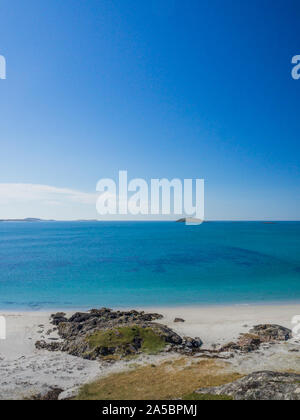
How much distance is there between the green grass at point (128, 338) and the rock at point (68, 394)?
18.8ft

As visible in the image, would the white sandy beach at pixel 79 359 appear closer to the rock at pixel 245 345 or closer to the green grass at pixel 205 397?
the rock at pixel 245 345

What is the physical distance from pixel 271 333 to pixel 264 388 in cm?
1368

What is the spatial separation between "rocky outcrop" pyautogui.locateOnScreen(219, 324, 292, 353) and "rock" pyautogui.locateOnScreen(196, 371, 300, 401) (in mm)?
8277

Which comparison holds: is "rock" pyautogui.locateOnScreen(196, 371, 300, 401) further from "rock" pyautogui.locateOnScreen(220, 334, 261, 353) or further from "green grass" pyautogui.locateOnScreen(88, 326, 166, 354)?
"rock" pyautogui.locateOnScreen(220, 334, 261, 353)

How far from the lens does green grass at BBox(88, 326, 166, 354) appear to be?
1975cm

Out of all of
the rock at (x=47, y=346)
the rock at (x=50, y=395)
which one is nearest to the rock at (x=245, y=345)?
the rock at (x=50, y=395)

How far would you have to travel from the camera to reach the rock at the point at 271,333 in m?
21.6

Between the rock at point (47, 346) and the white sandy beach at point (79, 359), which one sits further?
the rock at point (47, 346)

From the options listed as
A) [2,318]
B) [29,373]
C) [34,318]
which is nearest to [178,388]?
[29,373]

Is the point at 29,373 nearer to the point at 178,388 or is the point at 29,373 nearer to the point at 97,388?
the point at 97,388

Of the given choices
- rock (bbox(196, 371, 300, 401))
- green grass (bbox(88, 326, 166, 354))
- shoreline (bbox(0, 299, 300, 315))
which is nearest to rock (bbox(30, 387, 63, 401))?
green grass (bbox(88, 326, 166, 354))
